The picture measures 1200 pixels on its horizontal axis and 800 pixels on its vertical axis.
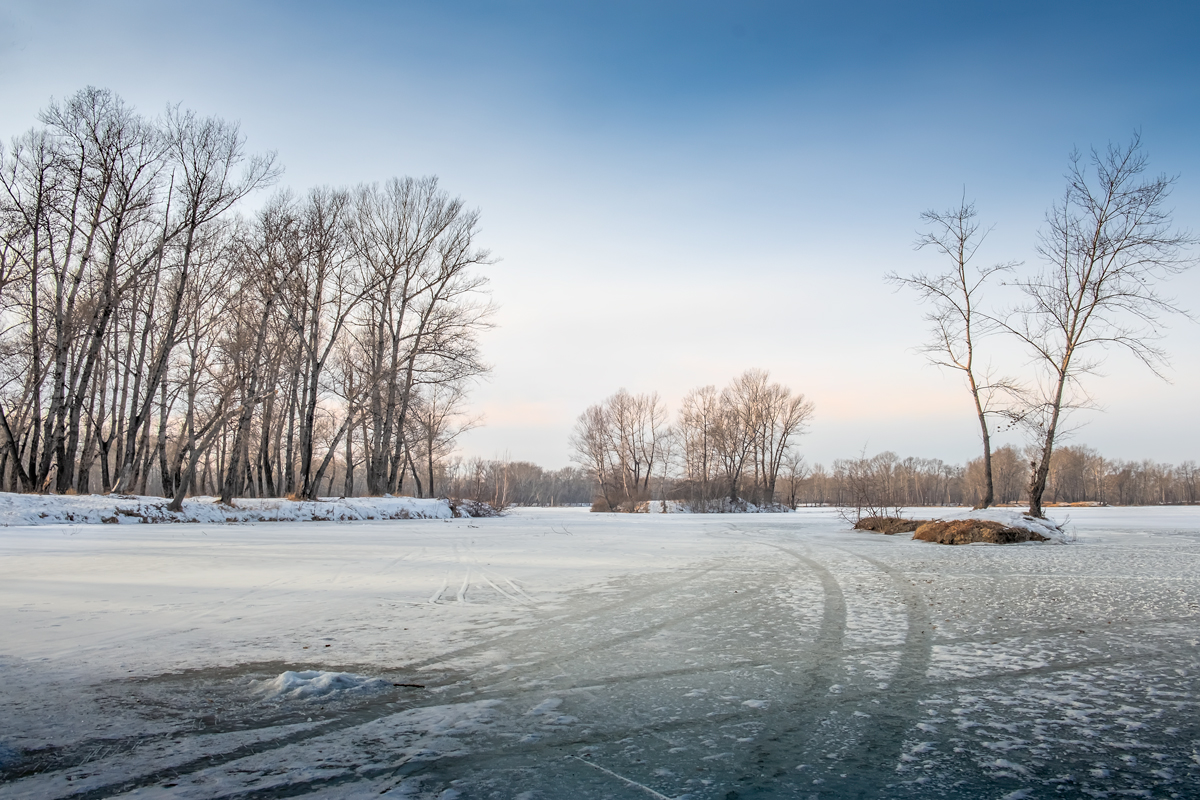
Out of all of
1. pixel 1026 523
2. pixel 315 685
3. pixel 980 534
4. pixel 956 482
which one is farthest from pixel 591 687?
pixel 956 482

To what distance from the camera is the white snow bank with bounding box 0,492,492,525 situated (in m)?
14.2

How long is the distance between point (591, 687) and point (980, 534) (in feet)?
39.1

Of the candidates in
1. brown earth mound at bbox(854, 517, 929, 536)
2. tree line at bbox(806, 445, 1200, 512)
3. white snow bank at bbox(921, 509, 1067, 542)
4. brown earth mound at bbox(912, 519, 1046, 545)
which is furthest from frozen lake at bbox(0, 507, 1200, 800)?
tree line at bbox(806, 445, 1200, 512)

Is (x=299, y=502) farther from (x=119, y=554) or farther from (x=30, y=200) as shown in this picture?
(x=119, y=554)

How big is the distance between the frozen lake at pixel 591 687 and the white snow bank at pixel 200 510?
10211mm

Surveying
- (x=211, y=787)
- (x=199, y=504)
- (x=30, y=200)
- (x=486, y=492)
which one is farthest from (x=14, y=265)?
(x=211, y=787)

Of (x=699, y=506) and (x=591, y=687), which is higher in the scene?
(x=591, y=687)

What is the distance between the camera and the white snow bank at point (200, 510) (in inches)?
559

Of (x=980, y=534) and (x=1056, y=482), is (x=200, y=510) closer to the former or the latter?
(x=980, y=534)

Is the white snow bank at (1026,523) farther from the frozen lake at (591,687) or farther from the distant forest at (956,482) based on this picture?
the distant forest at (956,482)

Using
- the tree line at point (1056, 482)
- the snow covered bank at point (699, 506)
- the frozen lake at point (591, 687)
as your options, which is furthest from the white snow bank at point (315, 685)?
the tree line at point (1056, 482)

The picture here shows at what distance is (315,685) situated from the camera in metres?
2.85

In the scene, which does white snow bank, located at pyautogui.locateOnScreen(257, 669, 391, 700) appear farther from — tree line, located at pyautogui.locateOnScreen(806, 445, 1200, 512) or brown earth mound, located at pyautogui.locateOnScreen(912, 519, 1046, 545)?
tree line, located at pyautogui.locateOnScreen(806, 445, 1200, 512)

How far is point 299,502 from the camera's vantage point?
827 inches
